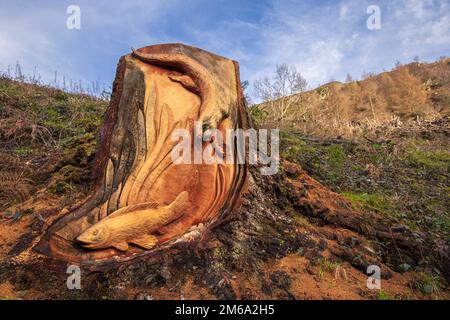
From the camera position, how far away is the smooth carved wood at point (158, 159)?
275 centimetres

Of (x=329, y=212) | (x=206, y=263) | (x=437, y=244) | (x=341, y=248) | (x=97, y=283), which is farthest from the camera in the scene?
(x=329, y=212)

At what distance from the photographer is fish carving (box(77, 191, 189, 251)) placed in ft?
8.47

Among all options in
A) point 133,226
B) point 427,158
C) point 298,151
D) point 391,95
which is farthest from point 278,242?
point 391,95

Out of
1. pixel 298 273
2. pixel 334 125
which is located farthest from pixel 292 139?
pixel 298 273

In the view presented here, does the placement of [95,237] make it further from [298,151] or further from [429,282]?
[298,151]

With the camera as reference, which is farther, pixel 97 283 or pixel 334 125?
pixel 334 125

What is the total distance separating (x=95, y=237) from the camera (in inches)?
101

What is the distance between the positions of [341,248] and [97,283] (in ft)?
7.18

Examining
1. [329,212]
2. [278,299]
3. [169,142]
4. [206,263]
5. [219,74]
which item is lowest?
[278,299]

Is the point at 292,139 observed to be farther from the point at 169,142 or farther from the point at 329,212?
the point at 169,142

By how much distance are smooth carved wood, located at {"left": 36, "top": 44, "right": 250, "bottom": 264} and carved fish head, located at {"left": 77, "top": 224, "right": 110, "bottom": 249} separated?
2.1 inches

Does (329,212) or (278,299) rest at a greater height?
(329,212)

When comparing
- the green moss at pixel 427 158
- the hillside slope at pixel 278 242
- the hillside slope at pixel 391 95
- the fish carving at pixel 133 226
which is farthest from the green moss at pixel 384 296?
the hillside slope at pixel 391 95

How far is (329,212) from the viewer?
377 cm
